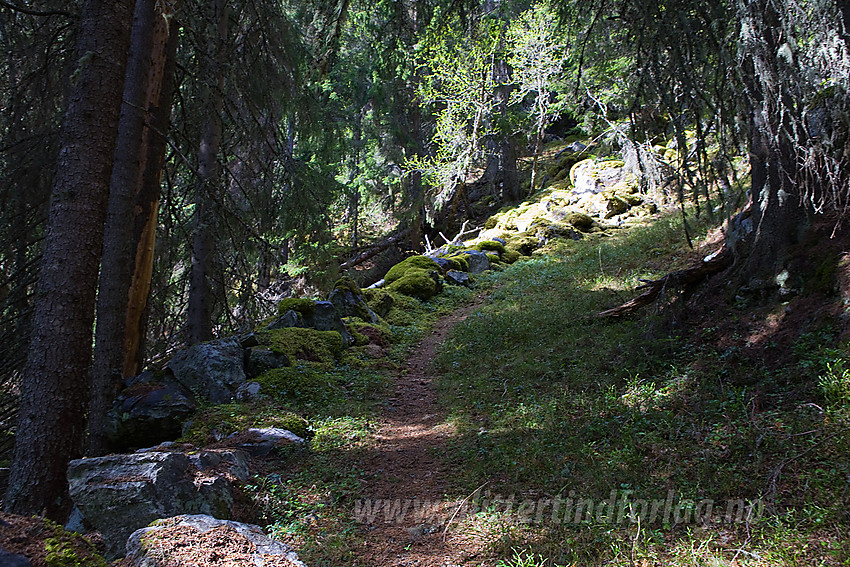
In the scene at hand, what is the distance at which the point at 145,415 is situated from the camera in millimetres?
4840

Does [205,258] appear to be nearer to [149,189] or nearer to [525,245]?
[149,189]

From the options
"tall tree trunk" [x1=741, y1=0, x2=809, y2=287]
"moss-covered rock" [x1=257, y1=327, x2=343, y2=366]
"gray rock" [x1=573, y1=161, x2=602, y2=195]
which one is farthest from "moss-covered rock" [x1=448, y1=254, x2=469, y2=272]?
"tall tree trunk" [x1=741, y1=0, x2=809, y2=287]

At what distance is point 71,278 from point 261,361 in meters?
2.63

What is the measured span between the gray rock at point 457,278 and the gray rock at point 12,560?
11.1 metres

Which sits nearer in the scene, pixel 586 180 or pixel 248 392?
pixel 248 392

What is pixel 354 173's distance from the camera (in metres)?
20.1

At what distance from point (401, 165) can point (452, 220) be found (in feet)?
13.6

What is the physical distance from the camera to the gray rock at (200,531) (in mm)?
2260

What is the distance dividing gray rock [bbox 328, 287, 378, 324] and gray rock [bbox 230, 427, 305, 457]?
407cm

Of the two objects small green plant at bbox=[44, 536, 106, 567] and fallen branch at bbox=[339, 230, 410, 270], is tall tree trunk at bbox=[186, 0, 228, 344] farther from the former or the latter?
fallen branch at bbox=[339, 230, 410, 270]

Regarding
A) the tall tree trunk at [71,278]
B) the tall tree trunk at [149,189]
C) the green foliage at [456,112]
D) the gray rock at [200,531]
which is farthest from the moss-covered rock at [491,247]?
the gray rock at [200,531]

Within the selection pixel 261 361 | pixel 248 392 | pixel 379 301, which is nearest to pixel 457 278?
pixel 379 301

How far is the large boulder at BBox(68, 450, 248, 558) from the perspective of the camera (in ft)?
10.3

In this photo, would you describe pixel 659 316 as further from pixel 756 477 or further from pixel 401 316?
pixel 401 316
